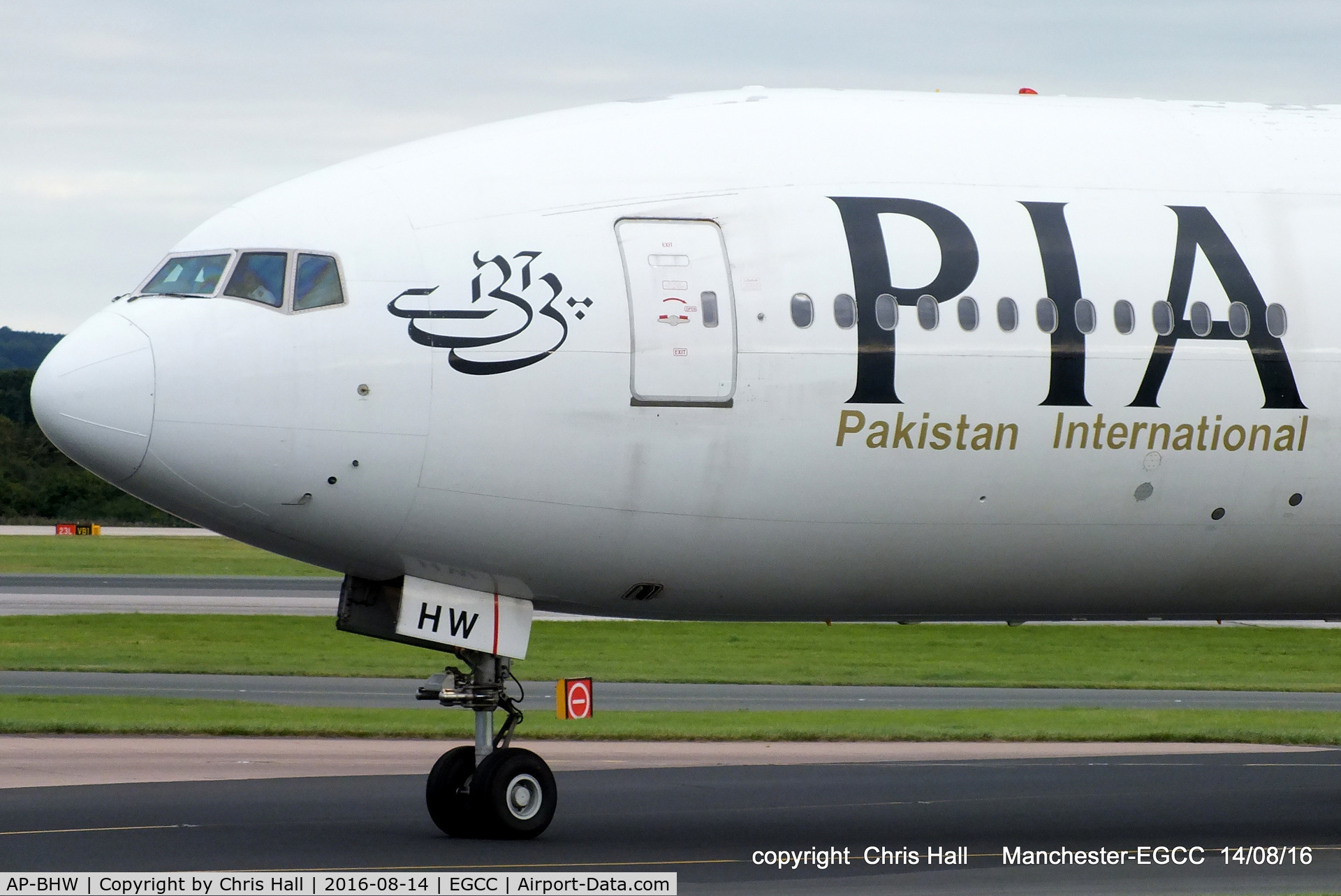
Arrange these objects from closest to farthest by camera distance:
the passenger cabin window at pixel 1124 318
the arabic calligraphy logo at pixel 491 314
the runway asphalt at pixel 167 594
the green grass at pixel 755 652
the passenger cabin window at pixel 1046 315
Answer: the arabic calligraphy logo at pixel 491 314
the passenger cabin window at pixel 1046 315
the passenger cabin window at pixel 1124 318
the green grass at pixel 755 652
the runway asphalt at pixel 167 594

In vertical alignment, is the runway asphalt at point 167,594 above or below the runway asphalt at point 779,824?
below

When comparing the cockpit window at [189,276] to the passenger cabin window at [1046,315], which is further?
the passenger cabin window at [1046,315]

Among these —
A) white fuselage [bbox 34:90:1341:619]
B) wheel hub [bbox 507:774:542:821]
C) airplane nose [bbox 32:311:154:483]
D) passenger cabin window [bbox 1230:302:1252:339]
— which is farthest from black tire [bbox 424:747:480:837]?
passenger cabin window [bbox 1230:302:1252:339]

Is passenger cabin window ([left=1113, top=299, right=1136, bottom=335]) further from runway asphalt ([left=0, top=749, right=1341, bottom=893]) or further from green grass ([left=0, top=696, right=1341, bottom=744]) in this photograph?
green grass ([left=0, top=696, right=1341, bottom=744])

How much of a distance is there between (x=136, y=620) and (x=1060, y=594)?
107 ft

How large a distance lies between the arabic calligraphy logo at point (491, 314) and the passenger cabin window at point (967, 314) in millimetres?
3012


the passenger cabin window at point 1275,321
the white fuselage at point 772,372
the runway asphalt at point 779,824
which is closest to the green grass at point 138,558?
the runway asphalt at point 779,824

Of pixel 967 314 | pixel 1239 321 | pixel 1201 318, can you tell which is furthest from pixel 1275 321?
pixel 967 314

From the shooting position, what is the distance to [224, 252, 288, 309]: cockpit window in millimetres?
13617

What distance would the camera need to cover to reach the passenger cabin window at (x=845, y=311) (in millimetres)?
14297

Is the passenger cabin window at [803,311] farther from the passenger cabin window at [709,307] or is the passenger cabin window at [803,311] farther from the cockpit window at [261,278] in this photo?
the cockpit window at [261,278]

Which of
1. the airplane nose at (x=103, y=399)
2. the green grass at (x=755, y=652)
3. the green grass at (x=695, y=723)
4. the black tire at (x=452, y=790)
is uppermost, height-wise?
the airplane nose at (x=103, y=399)

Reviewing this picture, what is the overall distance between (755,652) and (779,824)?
73.7 feet

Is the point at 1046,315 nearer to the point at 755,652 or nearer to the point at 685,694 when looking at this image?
the point at 685,694
